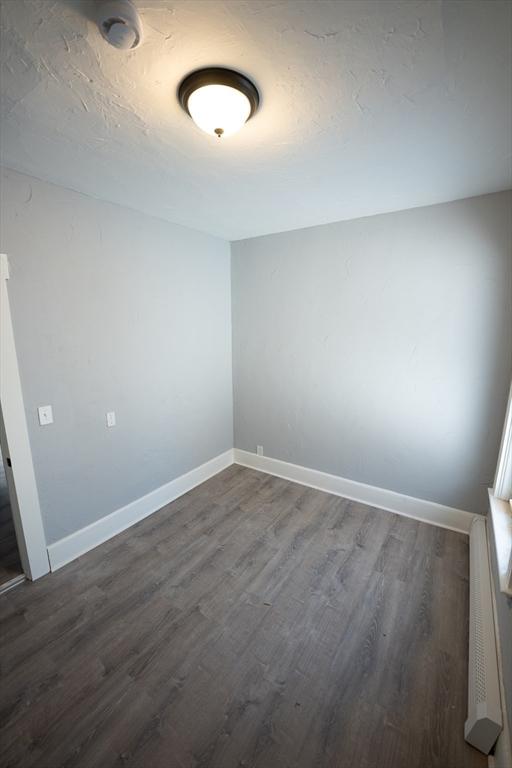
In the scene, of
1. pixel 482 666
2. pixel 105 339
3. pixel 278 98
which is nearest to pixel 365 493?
pixel 482 666

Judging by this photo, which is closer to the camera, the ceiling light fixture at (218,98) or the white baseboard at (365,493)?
the ceiling light fixture at (218,98)

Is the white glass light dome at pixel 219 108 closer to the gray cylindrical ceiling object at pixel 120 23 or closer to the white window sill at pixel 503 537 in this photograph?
the gray cylindrical ceiling object at pixel 120 23

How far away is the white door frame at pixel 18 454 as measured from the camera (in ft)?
5.67

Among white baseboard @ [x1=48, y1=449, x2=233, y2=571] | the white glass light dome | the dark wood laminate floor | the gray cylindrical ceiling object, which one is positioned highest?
the gray cylindrical ceiling object

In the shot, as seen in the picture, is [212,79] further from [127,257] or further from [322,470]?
[322,470]

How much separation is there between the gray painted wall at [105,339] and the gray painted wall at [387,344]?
0.61 meters

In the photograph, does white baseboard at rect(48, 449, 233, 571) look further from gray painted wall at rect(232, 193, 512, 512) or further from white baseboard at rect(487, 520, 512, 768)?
white baseboard at rect(487, 520, 512, 768)

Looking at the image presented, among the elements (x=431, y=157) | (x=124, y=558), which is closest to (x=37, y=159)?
(x=431, y=157)

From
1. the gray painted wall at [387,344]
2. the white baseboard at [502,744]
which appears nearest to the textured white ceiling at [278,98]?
the gray painted wall at [387,344]

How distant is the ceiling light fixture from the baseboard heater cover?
96.6 inches

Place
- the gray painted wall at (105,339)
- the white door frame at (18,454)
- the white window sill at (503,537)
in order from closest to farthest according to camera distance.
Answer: the white window sill at (503,537) < the white door frame at (18,454) < the gray painted wall at (105,339)

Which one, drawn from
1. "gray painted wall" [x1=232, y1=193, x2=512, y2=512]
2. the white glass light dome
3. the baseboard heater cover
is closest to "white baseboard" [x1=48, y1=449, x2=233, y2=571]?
"gray painted wall" [x1=232, y1=193, x2=512, y2=512]

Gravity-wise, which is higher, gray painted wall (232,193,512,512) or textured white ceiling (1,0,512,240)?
textured white ceiling (1,0,512,240)

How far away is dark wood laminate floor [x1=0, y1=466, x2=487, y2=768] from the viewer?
1.22 metres
